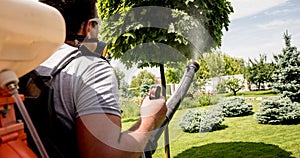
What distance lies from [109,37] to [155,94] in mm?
2905

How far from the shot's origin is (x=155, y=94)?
3.28 feet

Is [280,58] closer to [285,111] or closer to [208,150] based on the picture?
[285,111]

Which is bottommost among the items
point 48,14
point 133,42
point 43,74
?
point 43,74

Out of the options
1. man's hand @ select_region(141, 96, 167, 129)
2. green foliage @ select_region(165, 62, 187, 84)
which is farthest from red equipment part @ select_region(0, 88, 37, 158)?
green foliage @ select_region(165, 62, 187, 84)

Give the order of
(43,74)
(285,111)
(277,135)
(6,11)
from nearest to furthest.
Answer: (6,11) → (43,74) → (277,135) → (285,111)

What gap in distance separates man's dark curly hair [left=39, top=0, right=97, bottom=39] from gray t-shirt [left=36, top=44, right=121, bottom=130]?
6.1 inches

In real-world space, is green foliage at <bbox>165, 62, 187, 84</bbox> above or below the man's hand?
above

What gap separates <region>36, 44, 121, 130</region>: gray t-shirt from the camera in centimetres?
85

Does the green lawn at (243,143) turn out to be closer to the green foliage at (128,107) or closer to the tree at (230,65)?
the tree at (230,65)

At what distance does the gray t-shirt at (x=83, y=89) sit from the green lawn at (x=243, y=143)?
437cm

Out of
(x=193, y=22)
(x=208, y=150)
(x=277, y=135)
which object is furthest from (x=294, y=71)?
(x=193, y=22)

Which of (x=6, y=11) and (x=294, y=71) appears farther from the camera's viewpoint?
(x=294, y=71)

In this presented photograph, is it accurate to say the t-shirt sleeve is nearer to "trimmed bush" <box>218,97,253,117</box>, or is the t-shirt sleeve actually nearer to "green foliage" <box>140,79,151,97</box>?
"green foliage" <box>140,79,151,97</box>

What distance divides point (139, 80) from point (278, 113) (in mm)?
6924
